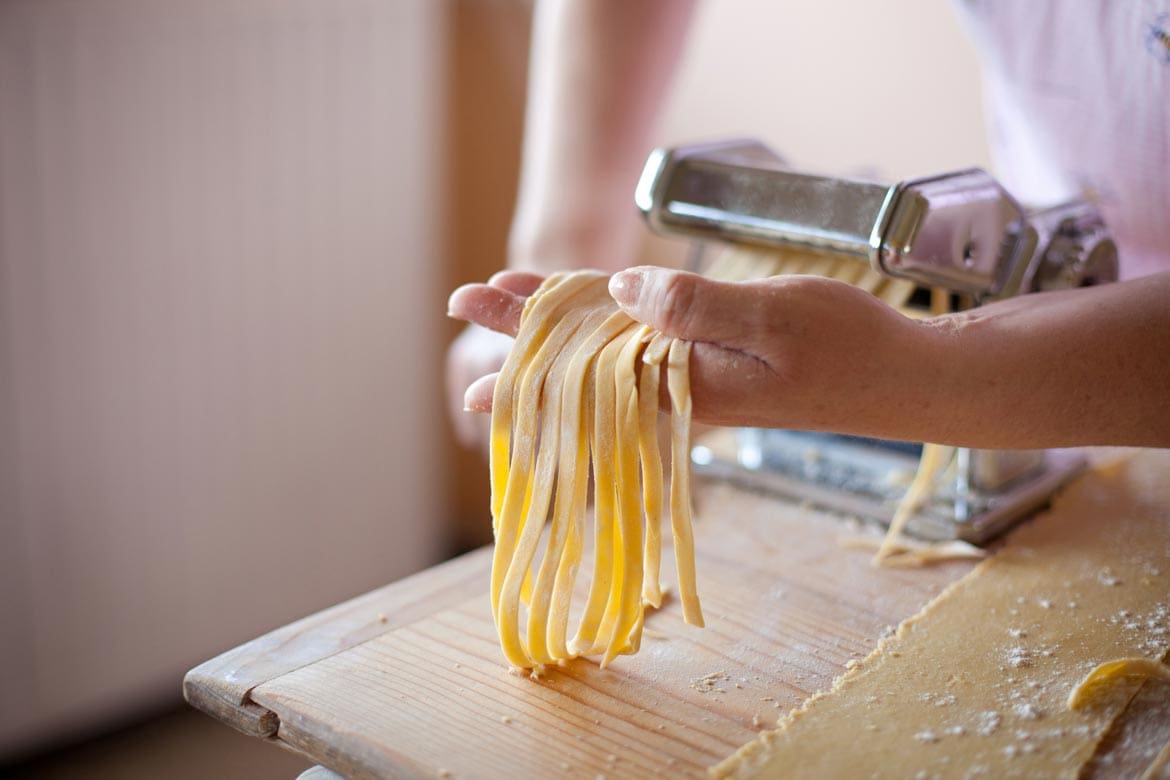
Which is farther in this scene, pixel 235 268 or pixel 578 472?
pixel 235 268

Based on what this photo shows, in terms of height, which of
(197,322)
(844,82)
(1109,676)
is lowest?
(197,322)

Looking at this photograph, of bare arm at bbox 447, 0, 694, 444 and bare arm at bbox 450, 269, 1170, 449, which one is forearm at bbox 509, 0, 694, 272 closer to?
bare arm at bbox 447, 0, 694, 444

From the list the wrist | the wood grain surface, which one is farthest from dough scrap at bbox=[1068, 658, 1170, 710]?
the wrist

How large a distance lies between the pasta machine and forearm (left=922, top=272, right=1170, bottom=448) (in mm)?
105

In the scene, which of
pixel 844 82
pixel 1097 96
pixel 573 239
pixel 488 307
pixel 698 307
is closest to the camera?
pixel 698 307

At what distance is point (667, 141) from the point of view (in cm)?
216

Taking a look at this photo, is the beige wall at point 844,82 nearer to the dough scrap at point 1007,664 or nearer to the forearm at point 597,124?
the forearm at point 597,124

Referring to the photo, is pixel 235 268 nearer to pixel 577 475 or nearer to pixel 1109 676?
pixel 577 475

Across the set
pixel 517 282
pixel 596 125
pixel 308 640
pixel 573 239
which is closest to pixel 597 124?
pixel 596 125

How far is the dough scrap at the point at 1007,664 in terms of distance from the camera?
713 millimetres

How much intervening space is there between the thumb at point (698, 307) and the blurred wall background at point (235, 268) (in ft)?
3.77

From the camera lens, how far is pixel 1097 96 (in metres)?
1.19

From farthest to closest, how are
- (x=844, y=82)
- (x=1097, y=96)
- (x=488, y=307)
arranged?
1. (x=844, y=82)
2. (x=1097, y=96)
3. (x=488, y=307)

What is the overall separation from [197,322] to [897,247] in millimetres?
1435
